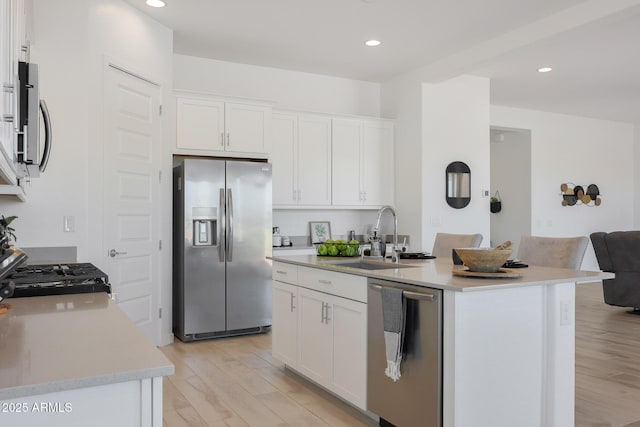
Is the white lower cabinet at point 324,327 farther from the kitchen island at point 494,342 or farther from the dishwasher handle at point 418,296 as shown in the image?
the dishwasher handle at point 418,296

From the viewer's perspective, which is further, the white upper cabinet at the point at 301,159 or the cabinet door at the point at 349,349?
the white upper cabinet at the point at 301,159

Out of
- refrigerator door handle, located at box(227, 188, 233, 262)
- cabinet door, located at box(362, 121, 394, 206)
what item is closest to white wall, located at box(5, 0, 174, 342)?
refrigerator door handle, located at box(227, 188, 233, 262)

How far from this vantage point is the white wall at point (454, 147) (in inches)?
238

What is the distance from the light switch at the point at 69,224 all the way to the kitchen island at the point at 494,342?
1.93 m

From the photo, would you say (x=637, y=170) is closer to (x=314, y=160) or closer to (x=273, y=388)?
(x=314, y=160)

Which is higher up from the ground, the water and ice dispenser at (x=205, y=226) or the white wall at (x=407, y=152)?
the white wall at (x=407, y=152)

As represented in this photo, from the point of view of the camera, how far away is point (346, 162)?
611 cm

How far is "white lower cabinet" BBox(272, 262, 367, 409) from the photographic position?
2.92 m

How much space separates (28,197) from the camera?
350cm

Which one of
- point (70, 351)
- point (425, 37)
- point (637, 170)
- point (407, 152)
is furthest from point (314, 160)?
point (637, 170)

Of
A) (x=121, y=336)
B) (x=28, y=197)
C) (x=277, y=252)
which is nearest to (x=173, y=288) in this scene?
(x=277, y=252)

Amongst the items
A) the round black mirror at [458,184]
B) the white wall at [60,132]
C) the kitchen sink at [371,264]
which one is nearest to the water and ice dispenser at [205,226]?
the white wall at [60,132]

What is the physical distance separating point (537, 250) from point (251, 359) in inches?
90.2

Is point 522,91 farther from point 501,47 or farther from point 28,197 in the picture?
point 28,197
